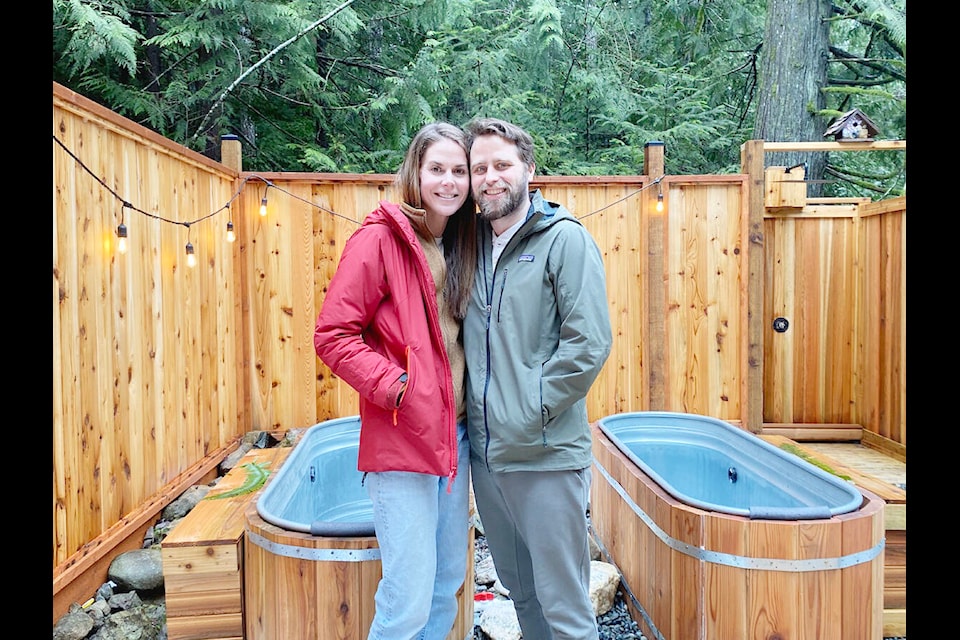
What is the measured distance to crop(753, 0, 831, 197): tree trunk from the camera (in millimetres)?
6562

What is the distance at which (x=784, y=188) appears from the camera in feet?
15.8

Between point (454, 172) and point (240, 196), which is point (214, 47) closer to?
point (240, 196)

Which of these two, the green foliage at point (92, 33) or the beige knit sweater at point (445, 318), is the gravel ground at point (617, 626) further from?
the green foliage at point (92, 33)

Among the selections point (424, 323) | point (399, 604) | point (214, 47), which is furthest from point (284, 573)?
point (214, 47)

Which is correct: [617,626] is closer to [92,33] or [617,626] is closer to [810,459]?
[810,459]

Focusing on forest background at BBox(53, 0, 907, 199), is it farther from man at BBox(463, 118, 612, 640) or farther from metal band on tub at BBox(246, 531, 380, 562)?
metal band on tub at BBox(246, 531, 380, 562)

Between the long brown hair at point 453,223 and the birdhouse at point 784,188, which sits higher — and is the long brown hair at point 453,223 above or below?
below

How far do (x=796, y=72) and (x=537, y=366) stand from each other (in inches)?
244

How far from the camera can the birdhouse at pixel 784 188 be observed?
4789 mm

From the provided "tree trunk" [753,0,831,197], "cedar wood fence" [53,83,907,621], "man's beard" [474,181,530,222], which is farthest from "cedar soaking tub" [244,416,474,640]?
"tree trunk" [753,0,831,197]

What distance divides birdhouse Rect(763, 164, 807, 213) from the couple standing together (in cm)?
343

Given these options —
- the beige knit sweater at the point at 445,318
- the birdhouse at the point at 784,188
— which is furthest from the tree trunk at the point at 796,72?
the beige knit sweater at the point at 445,318

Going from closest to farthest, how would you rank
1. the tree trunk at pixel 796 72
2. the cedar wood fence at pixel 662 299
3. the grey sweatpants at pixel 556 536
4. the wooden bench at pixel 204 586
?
the grey sweatpants at pixel 556 536 < the wooden bench at pixel 204 586 < the cedar wood fence at pixel 662 299 < the tree trunk at pixel 796 72
